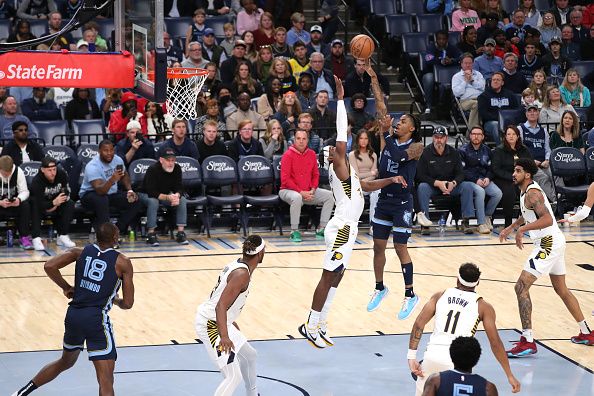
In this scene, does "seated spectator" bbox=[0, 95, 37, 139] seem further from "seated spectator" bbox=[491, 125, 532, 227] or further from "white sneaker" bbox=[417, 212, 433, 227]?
"seated spectator" bbox=[491, 125, 532, 227]

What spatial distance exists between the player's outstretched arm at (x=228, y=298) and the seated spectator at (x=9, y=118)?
8784 millimetres

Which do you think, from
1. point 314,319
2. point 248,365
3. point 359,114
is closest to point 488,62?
point 359,114

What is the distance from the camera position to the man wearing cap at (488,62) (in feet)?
71.8

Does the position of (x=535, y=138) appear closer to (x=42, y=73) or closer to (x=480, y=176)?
(x=480, y=176)

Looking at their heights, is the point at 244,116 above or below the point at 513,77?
below

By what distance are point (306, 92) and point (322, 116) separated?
0.73 metres

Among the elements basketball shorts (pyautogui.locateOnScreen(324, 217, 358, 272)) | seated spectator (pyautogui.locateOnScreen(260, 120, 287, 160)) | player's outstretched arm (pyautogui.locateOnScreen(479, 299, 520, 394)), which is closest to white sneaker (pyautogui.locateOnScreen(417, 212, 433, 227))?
seated spectator (pyautogui.locateOnScreen(260, 120, 287, 160))

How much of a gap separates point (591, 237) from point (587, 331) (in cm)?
567

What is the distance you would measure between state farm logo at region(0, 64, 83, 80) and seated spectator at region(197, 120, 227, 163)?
269 inches

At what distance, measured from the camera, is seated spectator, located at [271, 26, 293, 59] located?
21250mm

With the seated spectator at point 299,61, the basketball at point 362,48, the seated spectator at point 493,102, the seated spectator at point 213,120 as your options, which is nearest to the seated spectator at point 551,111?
the seated spectator at point 493,102

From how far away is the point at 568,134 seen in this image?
63.8 ft

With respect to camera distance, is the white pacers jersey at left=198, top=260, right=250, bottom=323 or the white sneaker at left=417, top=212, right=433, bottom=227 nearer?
the white pacers jersey at left=198, top=260, right=250, bottom=323

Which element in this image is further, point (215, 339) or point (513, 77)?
point (513, 77)
